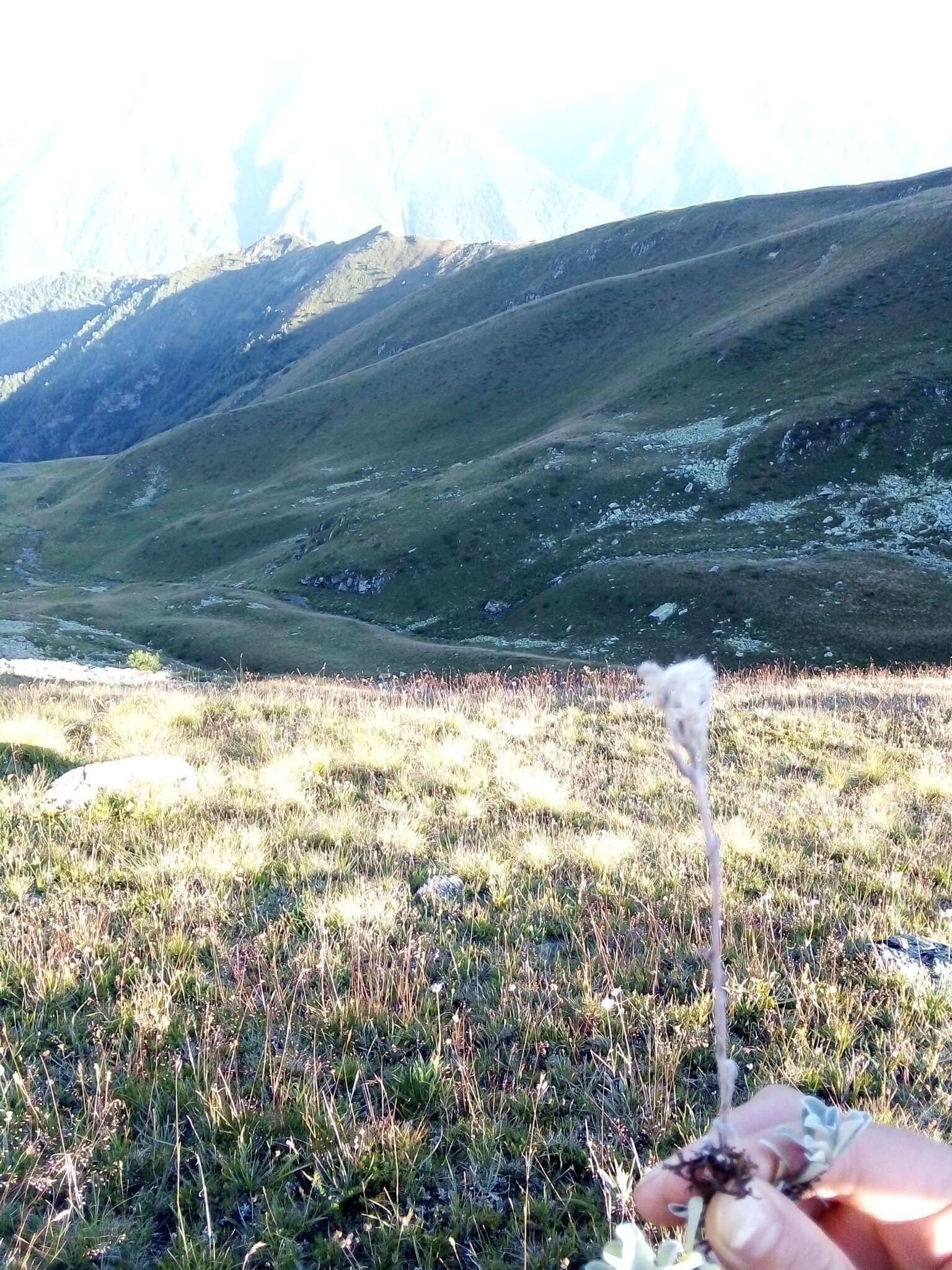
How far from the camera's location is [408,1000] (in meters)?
4.05

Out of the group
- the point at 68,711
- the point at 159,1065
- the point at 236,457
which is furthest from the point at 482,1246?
the point at 236,457

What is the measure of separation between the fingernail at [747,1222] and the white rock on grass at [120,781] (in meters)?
6.34

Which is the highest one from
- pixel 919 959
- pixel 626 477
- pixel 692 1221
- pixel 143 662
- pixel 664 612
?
pixel 626 477

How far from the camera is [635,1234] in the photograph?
117 centimetres

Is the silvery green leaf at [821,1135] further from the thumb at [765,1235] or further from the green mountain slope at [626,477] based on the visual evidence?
the green mountain slope at [626,477]

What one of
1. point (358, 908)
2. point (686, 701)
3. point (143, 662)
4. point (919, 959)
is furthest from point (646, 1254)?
point (143, 662)

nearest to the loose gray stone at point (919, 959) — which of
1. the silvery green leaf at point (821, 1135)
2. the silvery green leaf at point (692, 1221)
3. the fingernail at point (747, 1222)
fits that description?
the silvery green leaf at point (821, 1135)

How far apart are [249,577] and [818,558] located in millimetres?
56870

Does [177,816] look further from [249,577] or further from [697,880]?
[249,577]

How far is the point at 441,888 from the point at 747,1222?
429 centimetres

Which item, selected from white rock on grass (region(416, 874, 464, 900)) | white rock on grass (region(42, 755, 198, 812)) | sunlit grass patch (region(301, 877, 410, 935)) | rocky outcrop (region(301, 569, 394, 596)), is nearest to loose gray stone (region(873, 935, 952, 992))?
white rock on grass (region(416, 874, 464, 900))

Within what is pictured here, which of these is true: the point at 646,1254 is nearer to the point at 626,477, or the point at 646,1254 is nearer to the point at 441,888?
the point at 441,888

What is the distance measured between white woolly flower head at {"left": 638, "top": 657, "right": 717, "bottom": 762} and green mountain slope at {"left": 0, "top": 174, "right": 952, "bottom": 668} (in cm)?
4887

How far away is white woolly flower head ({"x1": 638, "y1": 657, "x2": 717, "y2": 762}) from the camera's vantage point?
3.29 feet
